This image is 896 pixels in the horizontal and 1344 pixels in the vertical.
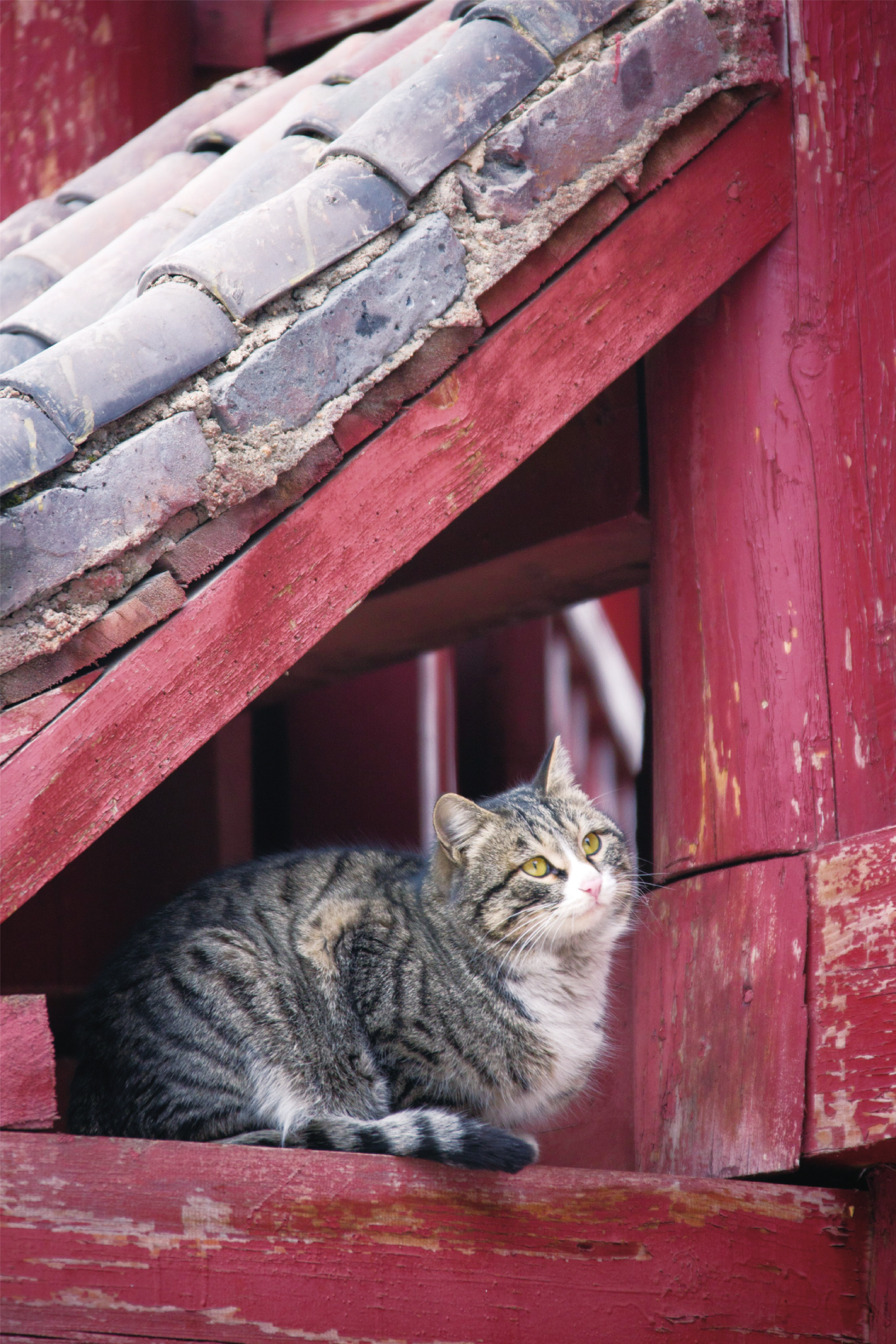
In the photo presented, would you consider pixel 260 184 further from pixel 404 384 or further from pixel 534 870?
pixel 534 870

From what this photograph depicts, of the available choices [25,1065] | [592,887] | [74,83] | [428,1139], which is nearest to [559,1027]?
[592,887]

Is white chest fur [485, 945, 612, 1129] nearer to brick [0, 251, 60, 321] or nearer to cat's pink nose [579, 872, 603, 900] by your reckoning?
cat's pink nose [579, 872, 603, 900]

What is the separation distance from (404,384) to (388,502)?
0.63 ft

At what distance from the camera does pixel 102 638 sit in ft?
5.90

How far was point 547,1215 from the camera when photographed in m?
1.92

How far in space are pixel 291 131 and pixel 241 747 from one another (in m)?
2.11

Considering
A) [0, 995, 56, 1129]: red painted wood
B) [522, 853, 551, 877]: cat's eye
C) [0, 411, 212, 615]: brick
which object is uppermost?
[0, 411, 212, 615]: brick

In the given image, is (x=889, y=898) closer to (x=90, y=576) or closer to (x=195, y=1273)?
(x=195, y=1273)

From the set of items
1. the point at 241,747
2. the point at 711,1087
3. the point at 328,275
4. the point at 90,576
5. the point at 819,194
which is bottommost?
the point at 711,1087

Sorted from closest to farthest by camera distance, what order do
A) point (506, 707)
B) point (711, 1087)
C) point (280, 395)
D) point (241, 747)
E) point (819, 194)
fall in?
1. point (280, 395)
2. point (711, 1087)
3. point (819, 194)
4. point (241, 747)
5. point (506, 707)

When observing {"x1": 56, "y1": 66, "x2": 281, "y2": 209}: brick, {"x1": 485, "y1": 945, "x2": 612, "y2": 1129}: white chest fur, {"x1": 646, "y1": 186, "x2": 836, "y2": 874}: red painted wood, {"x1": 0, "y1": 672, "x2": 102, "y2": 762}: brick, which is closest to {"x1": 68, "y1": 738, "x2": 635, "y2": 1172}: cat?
{"x1": 485, "y1": 945, "x2": 612, "y2": 1129}: white chest fur

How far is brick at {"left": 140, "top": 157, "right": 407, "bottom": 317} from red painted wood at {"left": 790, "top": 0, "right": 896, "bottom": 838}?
0.82 metres

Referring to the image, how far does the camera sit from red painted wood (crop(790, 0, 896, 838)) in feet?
7.00

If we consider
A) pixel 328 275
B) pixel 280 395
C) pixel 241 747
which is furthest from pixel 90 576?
pixel 241 747
